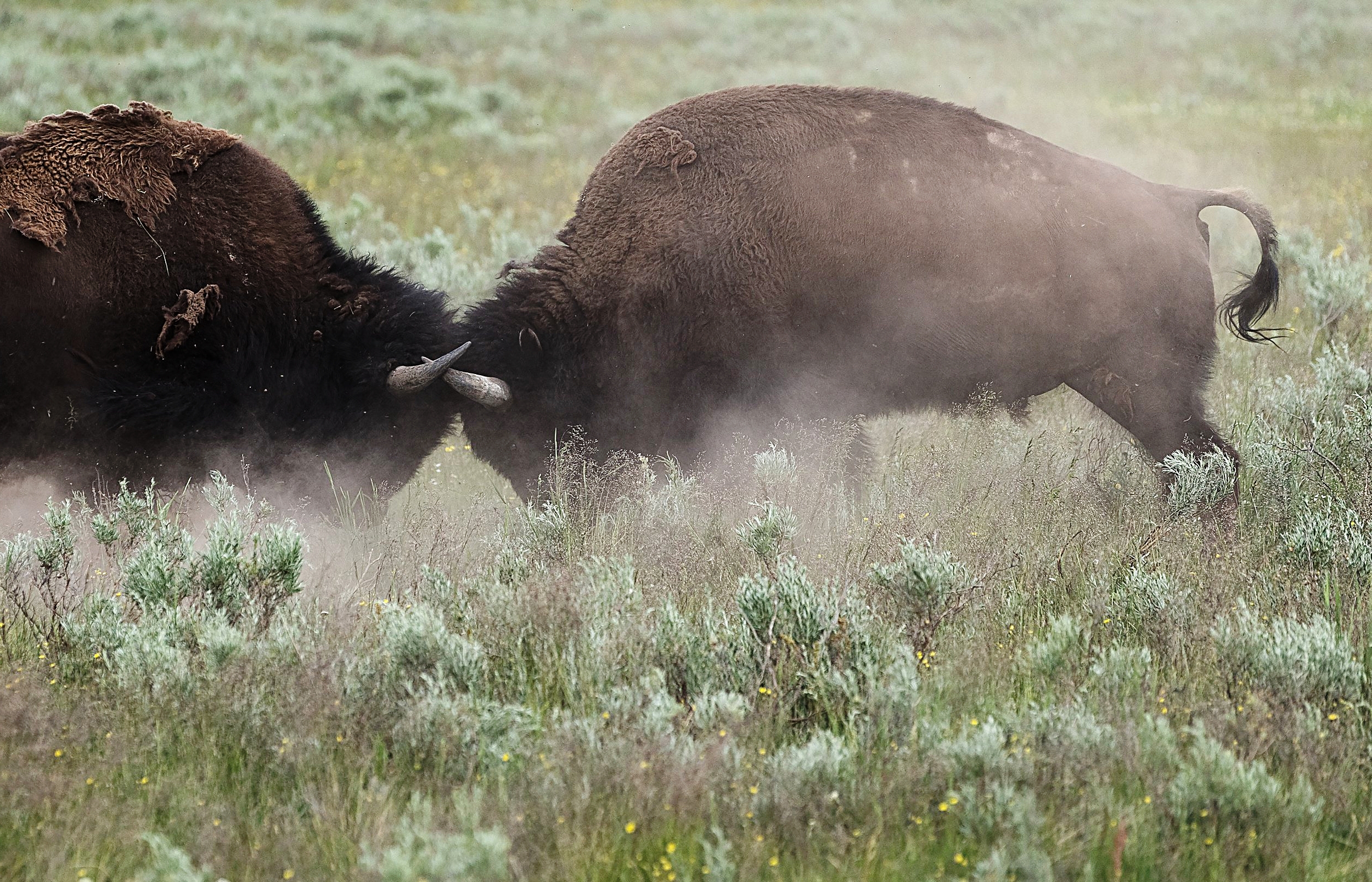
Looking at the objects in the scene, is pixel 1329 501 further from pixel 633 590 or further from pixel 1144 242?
pixel 633 590

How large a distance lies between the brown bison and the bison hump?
0.01 m

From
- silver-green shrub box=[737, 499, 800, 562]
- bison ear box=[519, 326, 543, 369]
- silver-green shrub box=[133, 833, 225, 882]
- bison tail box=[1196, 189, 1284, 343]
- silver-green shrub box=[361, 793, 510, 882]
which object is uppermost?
bison tail box=[1196, 189, 1284, 343]

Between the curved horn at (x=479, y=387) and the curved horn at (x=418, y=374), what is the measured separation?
0.06m

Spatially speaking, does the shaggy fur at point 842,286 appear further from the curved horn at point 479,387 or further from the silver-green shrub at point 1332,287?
the silver-green shrub at point 1332,287

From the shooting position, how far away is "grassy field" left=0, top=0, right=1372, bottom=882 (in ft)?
8.69

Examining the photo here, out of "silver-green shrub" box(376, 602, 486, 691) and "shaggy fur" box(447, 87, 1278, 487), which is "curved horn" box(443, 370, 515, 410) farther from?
"silver-green shrub" box(376, 602, 486, 691)

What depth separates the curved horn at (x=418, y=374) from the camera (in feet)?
16.4

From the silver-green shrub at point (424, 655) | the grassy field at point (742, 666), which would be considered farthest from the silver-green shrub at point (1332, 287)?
the silver-green shrub at point (424, 655)

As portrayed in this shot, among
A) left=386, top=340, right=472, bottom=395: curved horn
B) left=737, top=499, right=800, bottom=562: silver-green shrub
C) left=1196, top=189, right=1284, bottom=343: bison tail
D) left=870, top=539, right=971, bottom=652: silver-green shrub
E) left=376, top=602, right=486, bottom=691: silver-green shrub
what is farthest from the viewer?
left=1196, top=189, right=1284, bottom=343: bison tail

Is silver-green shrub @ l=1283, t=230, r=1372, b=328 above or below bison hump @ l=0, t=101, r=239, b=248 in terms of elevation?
below

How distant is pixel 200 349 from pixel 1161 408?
4.29 meters

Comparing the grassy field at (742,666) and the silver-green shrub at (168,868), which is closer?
the silver-green shrub at (168,868)

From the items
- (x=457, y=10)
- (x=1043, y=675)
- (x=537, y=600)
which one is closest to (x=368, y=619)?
(x=537, y=600)

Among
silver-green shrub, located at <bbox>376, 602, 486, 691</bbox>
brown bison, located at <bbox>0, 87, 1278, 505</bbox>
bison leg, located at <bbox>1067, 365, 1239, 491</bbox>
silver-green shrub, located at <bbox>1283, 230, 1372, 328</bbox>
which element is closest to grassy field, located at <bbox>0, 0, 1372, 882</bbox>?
silver-green shrub, located at <bbox>376, 602, 486, 691</bbox>
